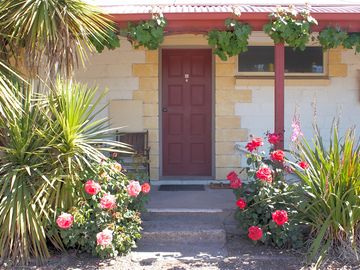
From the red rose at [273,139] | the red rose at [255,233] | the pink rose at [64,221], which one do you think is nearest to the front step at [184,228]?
the red rose at [255,233]

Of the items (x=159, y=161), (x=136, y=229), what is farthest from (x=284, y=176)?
(x=159, y=161)

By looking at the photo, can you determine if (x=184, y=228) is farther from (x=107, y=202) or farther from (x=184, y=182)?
(x=184, y=182)

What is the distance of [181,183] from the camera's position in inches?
314

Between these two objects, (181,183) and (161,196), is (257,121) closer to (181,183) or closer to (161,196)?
(181,183)


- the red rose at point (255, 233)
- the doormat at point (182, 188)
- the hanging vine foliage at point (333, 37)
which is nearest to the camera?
the red rose at point (255, 233)

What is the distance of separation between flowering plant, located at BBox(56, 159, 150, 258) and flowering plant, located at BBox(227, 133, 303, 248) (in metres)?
1.11

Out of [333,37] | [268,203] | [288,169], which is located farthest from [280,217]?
[333,37]

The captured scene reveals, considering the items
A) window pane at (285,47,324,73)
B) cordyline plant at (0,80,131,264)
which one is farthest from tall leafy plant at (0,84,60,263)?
window pane at (285,47,324,73)

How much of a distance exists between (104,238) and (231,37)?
2.69 meters

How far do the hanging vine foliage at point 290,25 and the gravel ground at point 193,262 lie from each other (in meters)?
2.37

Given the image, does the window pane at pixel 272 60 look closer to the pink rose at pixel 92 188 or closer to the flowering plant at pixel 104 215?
the flowering plant at pixel 104 215

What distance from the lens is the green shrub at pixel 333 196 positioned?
197 inches

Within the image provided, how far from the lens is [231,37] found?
589 cm

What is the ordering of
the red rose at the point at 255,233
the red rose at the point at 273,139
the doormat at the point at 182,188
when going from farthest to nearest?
the doormat at the point at 182,188, the red rose at the point at 273,139, the red rose at the point at 255,233
